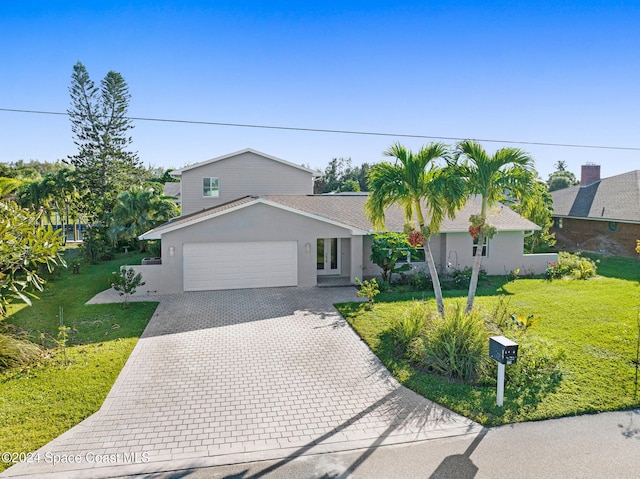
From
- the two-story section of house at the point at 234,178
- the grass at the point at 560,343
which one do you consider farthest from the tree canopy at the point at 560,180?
the two-story section of house at the point at 234,178

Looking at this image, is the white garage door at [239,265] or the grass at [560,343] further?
the white garage door at [239,265]

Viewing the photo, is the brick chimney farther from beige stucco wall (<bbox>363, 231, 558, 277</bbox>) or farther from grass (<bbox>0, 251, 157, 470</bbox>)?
grass (<bbox>0, 251, 157, 470</bbox>)

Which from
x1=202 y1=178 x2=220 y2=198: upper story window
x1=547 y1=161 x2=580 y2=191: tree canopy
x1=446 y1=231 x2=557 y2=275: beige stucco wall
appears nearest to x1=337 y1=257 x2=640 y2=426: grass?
x1=446 y1=231 x2=557 y2=275: beige stucco wall

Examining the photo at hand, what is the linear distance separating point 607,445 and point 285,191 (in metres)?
19.0

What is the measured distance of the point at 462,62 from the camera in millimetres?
17469

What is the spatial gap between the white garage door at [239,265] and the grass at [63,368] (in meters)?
2.34

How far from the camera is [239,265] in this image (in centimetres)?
1666

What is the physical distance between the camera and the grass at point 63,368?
22.4 feet

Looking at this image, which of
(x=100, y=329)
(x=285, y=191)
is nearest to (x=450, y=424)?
(x=100, y=329)

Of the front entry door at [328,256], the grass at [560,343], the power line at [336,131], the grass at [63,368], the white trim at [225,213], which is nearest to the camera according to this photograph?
the grass at [63,368]

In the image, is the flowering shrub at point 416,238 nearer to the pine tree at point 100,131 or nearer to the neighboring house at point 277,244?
the neighboring house at point 277,244

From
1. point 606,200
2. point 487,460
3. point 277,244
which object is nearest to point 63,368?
point 487,460

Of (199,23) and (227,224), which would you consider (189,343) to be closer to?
(227,224)

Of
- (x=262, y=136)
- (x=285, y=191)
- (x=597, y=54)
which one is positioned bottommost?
(x=285, y=191)
